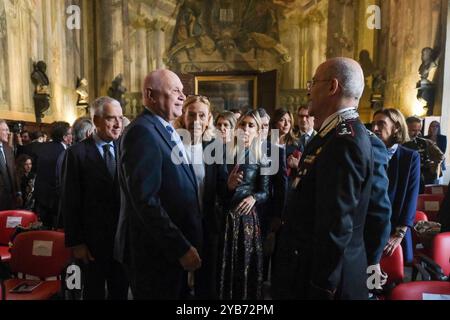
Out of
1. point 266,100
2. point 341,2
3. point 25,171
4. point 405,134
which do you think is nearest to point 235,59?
point 266,100

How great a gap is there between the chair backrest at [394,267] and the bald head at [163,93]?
6.31 feet

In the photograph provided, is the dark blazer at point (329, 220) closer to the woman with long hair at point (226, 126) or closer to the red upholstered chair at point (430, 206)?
the woman with long hair at point (226, 126)

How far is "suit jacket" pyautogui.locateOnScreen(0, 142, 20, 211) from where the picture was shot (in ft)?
14.8

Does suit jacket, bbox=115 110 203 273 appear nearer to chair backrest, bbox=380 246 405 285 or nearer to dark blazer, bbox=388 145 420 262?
chair backrest, bbox=380 246 405 285

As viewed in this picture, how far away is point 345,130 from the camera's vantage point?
58.7 inches

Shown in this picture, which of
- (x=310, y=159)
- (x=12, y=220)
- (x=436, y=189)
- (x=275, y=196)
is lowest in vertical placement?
(x=12, y=220)

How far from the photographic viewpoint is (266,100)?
578 inches

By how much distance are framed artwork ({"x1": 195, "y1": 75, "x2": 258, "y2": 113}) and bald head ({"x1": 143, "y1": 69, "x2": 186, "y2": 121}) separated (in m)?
13.0

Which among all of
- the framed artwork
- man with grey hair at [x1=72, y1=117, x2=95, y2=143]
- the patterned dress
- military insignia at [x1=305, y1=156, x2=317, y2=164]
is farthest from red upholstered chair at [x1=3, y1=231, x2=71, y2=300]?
the framed artwork

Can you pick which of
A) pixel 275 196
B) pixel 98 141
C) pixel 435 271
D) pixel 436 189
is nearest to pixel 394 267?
pixel 435 271

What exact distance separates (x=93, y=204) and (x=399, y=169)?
239cm

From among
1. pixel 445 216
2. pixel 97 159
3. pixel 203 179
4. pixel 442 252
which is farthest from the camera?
pixel 445 216

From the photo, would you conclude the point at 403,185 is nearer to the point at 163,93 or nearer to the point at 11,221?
the point at 163,93

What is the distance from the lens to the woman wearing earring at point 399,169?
2750 mm
